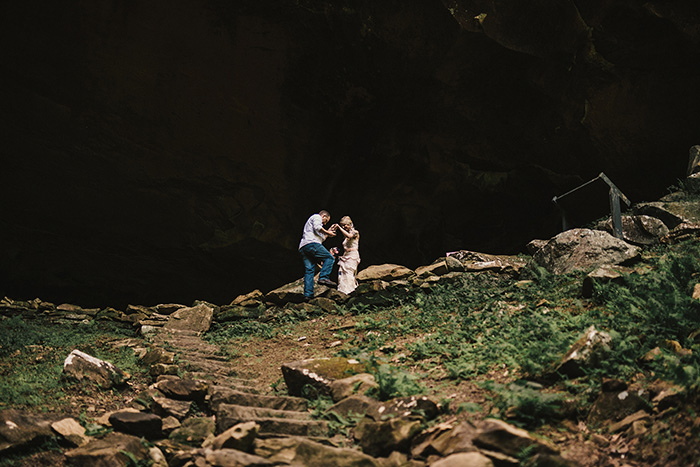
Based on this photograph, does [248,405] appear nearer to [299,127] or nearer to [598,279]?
[598,279]

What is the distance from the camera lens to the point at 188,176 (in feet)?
41.0

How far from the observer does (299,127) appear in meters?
12.4

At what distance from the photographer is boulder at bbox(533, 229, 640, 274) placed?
22.7 ft

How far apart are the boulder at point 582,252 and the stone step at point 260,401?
483cm

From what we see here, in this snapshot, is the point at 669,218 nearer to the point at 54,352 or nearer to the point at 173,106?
the point at 54,352

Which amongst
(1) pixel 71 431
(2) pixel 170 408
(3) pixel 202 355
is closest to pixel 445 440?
(2) pixel 170 408

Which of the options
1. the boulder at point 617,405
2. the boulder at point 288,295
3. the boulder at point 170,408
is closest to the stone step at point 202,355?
the boulder at point 170,408

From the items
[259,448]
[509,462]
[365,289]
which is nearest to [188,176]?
[365,289]

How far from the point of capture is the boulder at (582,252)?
6910 millimetres

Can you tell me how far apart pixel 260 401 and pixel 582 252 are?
551 cm

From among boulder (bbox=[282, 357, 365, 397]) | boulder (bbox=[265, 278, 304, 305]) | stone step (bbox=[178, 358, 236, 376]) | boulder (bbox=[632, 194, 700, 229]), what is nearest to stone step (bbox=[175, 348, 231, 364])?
Result: stone step (bbox=[178, 358, 236, 376])

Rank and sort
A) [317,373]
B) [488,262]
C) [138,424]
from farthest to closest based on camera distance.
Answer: [488,262]
[317,373]
[138,424]

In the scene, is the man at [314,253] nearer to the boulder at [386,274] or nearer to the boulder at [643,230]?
the boulder at [386,274]

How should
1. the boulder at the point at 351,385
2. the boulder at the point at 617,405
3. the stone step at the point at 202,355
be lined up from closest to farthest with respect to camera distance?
the boulder at the point at 617,405 → the boulder at the point at 351,385 → the stone step at the point at 202,355
